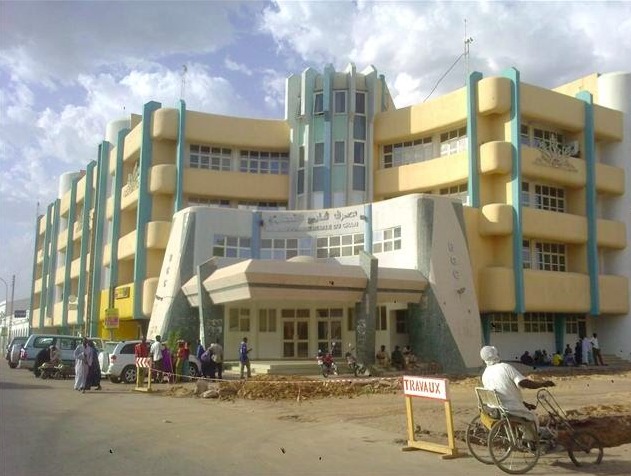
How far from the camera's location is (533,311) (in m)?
35.2

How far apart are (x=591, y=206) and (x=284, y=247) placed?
17237mm

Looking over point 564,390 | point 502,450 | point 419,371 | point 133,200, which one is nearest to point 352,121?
point 133,200

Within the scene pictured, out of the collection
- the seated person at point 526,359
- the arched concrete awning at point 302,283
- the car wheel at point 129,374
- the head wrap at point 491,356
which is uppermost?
the arched concrete awning at point 302,283

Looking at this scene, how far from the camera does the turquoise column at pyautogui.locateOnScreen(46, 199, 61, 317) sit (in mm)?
64438

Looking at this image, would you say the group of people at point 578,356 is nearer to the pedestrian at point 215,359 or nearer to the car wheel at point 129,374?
the pedestrian at point 215,359

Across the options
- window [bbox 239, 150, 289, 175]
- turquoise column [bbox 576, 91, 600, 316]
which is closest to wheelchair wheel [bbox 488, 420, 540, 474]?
turquoise column [bbox 576, 91, 600, 316]

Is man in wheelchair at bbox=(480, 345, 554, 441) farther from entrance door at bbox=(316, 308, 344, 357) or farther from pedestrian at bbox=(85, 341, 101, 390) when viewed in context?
entrance door at bbox=(316, 308, 344, 357)

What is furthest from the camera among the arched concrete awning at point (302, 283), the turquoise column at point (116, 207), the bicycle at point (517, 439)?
the turquoise column at point (116, 207)

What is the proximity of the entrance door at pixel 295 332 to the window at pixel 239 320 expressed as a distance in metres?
1.70

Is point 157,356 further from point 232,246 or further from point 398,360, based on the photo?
point 232,246

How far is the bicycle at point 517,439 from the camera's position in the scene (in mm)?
8750

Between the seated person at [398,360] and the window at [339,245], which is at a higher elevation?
the window at [339,245]

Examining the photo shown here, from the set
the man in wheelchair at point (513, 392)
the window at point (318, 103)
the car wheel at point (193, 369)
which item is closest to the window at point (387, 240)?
the window at point (318, 103)

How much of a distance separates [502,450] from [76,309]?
4781 centimetres
